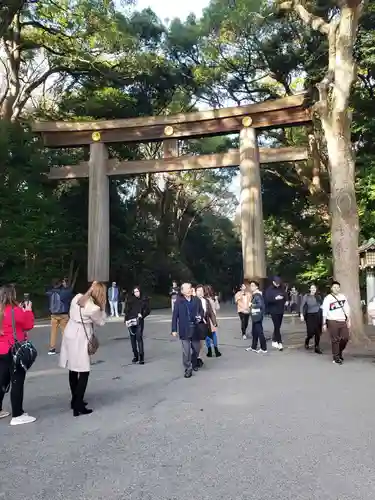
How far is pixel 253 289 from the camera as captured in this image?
10.8 metres

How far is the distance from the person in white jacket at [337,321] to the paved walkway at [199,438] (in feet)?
2.42

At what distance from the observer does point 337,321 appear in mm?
8859

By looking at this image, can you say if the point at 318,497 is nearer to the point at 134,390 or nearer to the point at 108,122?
the point at 134,390

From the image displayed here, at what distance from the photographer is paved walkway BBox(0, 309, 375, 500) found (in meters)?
3.38

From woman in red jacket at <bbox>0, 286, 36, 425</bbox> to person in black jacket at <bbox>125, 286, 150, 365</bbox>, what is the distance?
3.74 m

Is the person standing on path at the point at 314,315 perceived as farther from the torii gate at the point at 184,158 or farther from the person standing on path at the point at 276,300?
the torii gate at the point at 184,158

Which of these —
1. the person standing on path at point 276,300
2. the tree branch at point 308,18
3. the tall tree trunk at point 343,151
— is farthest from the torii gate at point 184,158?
the person standing on path at point 276,300

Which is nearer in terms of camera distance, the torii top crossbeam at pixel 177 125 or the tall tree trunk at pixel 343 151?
the tall tree trunk at pixel 343 151

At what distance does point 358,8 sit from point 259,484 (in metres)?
11.1

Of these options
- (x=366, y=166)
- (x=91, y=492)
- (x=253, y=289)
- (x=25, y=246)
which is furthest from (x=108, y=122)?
(x=91, y=492)

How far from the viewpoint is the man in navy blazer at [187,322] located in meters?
7.66

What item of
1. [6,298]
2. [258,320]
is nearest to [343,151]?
[258,320]

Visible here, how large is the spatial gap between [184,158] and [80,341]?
1519 centimetres

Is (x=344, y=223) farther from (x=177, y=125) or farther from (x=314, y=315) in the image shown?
(x=177, y=125)
